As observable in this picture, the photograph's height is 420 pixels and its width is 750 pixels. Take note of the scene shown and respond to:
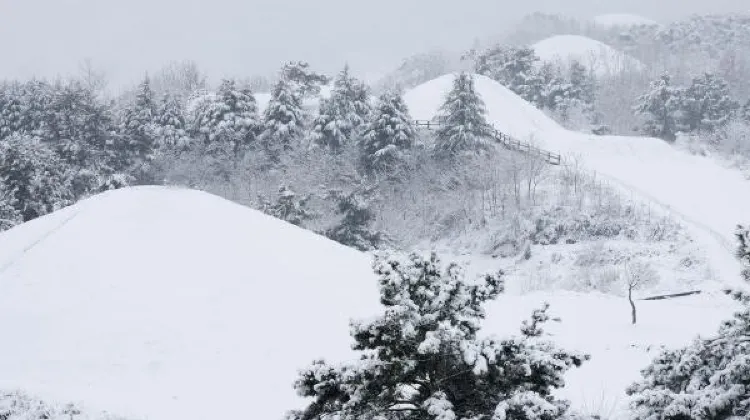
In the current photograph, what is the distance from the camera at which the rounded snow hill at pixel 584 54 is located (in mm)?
98438

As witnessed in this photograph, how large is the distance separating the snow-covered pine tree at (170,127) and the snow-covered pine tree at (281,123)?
20.6 ft

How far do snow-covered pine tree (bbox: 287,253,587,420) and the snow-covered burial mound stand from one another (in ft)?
25.2

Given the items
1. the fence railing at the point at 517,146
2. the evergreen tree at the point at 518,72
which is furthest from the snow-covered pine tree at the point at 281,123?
the evergreen tree at the point at 518,72

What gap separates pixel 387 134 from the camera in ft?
149

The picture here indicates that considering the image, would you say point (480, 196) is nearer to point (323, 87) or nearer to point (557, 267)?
point (557, 267)

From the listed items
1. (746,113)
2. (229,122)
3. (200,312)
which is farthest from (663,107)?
(200,312)

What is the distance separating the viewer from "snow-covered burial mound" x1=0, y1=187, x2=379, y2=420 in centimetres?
1474

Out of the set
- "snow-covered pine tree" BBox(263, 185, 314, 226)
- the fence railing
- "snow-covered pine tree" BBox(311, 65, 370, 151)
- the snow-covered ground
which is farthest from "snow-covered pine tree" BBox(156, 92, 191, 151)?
the snow-covered ground

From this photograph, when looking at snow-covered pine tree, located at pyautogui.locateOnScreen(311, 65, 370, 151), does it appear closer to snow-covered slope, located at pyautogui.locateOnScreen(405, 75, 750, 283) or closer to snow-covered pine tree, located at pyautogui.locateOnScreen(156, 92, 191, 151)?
snow-covered slope, located at pyautogui.locateOnScreen(405, 75, 750, 283)

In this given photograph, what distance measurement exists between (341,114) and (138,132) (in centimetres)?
1557

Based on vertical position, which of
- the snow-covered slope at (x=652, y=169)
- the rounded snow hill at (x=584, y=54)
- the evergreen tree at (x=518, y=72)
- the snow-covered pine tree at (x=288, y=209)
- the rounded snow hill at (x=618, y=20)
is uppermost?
the rounded snow hill at (x=618, y=20)

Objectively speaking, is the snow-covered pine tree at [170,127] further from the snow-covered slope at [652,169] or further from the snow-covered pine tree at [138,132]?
the snow-covered slope at [652,169]

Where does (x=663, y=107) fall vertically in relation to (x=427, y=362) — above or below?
above

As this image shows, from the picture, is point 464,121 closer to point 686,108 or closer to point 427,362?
point 686,108
